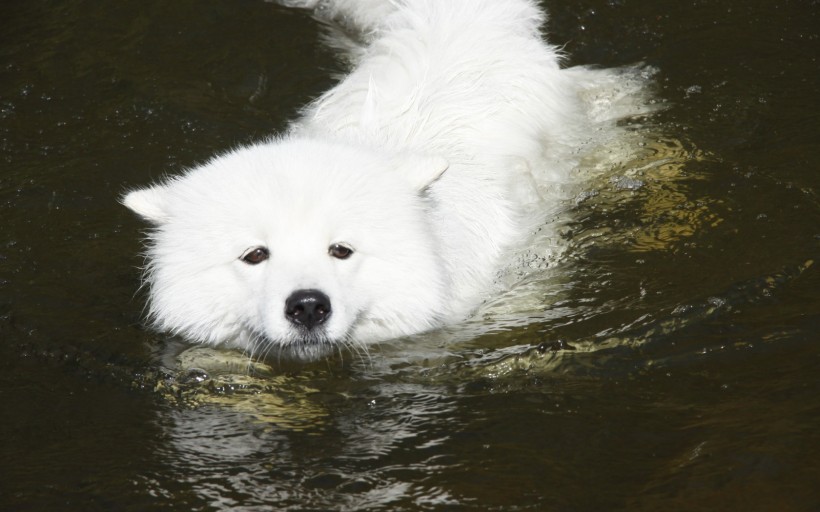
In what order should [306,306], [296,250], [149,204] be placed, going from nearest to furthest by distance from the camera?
1. [306,306]
2. [296,250]
3. [149,204]

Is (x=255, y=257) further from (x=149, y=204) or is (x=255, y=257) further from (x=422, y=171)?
(x=422, y=171)

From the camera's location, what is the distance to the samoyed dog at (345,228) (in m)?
4.98

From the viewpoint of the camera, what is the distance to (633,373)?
16.6 ft

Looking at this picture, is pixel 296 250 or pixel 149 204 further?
pixel 149 204

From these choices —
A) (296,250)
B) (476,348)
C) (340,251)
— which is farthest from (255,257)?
(476,348)

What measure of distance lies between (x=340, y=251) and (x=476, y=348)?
3.04ft

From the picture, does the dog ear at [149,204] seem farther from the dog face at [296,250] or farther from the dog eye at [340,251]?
the dog eye at [340,251]

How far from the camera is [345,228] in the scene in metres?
5.03

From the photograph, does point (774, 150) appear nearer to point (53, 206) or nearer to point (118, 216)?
point (118, 216)

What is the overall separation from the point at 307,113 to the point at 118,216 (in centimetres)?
158

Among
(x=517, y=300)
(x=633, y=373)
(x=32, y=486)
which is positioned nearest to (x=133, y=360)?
(x=32, y=486)

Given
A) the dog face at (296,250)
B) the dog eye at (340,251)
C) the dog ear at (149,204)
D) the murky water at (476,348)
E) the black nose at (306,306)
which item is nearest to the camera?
the murky water at (476,348)

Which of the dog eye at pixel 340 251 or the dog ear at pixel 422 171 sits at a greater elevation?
the dog ear at pixel 422 171

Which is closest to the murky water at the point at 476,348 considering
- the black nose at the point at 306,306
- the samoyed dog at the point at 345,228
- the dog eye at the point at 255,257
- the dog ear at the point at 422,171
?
the samoyed dog at the point at 345,228
